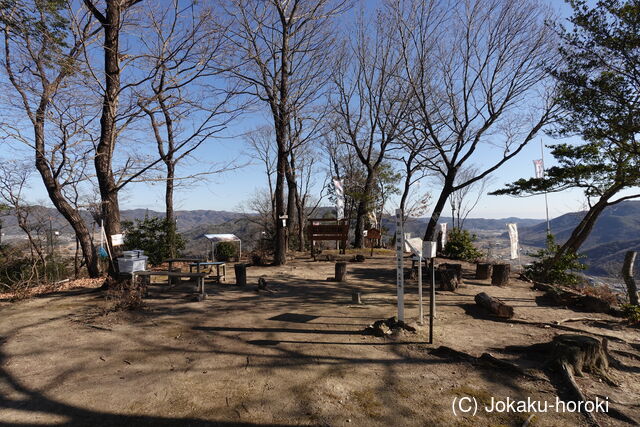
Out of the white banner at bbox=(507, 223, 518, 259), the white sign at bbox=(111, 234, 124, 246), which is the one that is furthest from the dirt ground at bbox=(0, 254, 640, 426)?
the white banner at bbox=(507, 223, 518, 259)

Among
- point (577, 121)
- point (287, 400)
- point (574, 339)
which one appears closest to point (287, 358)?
point (287, 400)

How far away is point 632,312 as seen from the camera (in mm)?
5633

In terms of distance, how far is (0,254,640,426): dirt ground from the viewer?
284cm

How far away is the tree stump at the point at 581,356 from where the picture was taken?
3.54 meters

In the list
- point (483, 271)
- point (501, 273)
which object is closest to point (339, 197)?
point (483, 271)

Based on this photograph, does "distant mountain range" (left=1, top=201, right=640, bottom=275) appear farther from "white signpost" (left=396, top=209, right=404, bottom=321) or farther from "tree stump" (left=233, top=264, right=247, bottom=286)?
"tree stump" (left=233, top=264, right=247, bottom=286)

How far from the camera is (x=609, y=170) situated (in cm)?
786

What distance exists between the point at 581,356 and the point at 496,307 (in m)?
2.27

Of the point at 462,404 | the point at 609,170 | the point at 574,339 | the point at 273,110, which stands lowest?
the point at 462,404

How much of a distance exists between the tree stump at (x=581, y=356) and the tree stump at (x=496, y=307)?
195 centimetres

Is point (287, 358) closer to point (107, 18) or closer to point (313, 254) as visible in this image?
point (107, 18)

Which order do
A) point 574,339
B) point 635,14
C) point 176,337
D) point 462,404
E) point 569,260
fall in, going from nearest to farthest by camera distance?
point 462,404 < point 574,339 < point 176,337 < point 635,14 < point 569,260

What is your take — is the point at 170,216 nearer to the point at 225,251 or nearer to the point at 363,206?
the point at 225,251

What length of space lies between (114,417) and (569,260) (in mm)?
10512
